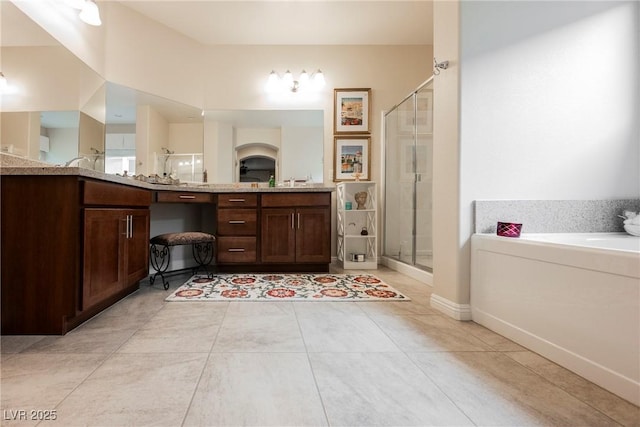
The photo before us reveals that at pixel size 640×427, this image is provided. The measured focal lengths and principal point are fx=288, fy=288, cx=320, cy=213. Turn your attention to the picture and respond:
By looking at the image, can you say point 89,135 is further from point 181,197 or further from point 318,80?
point 318,80

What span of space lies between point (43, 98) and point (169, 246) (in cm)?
135

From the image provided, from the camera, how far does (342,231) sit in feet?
10.9

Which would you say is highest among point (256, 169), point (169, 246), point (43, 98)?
point (43, 98)

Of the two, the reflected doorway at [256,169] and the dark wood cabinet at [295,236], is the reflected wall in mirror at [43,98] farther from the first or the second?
the dark wood cabinet at [295,236]

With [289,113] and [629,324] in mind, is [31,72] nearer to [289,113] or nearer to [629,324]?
[289,113]

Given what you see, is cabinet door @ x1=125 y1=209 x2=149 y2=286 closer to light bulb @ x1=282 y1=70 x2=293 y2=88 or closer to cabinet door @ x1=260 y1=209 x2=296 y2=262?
cabinet door @ x1=260 y1=209 x2=296 y2=262

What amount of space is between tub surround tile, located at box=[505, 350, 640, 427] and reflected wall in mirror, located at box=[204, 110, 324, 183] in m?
2.67

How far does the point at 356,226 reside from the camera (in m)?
3.51

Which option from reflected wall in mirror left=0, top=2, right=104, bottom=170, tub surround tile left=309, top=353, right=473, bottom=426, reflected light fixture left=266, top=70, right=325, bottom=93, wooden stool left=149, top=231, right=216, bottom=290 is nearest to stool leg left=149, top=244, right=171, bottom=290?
wooden stool left=149, top=231, right=216, bottom=290

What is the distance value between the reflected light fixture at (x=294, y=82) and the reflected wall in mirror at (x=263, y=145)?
27cm

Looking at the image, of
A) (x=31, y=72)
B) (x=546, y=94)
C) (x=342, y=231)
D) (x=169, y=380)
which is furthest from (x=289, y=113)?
(x=169, y=380)

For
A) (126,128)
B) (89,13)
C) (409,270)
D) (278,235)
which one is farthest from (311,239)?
(89,13)

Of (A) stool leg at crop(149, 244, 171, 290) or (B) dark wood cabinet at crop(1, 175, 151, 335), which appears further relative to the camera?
(A) stool leg at crop(149, 244, 171, 290)

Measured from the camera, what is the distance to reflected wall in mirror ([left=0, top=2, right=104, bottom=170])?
175 cm
